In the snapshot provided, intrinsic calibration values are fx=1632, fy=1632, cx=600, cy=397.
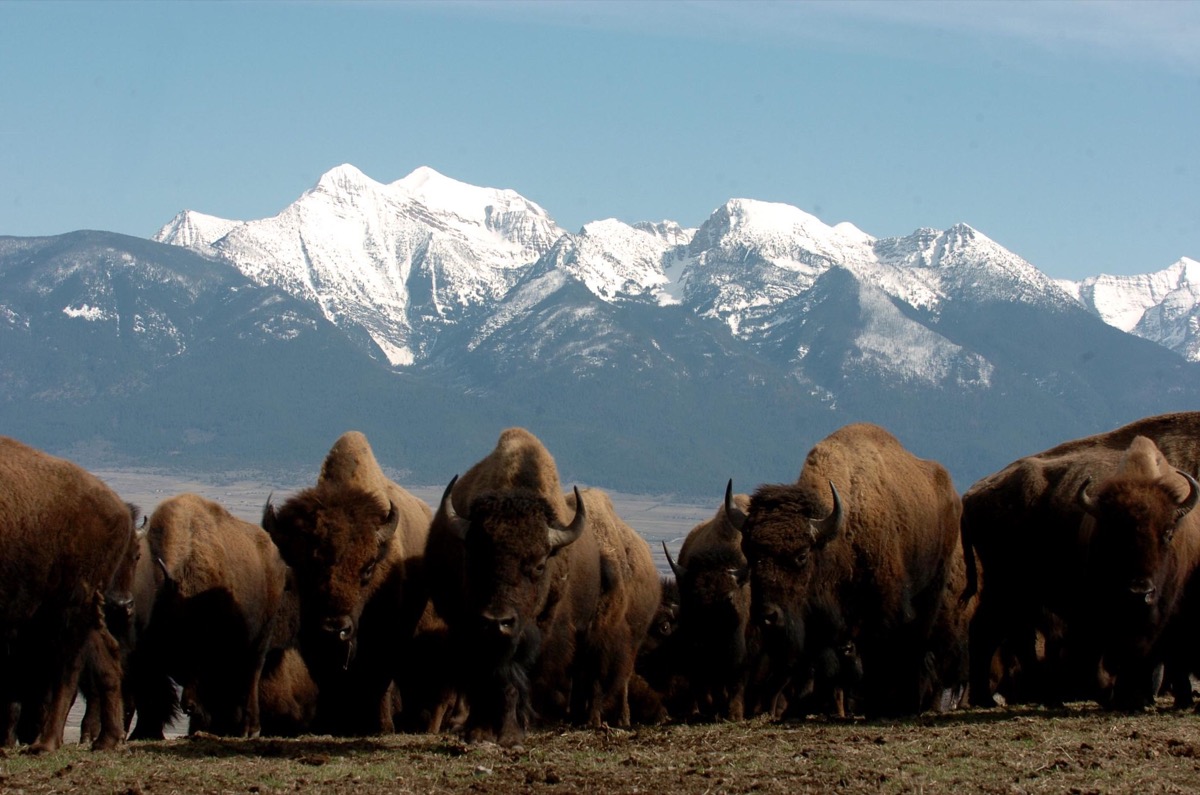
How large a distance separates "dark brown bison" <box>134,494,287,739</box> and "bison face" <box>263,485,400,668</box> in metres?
2.00

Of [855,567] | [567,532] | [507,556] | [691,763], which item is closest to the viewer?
[691,763]

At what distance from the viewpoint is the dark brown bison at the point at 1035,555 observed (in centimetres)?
1773

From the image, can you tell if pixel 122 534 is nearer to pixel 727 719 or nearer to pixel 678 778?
pixel 678 778

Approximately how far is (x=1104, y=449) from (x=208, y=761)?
11875mm

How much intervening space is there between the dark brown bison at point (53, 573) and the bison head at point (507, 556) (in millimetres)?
2877

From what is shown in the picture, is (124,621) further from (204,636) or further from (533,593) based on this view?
(533,593)

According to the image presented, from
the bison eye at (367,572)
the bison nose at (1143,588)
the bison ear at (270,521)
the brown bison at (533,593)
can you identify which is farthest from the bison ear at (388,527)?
the bison nose at (1143,588)

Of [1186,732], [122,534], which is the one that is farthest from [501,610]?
[1186,732]

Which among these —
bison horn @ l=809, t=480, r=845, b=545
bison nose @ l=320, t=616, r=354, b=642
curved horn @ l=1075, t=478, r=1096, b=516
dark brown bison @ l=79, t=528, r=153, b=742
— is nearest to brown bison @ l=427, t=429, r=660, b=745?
bison nose @ l=320, t=616, r=354, b=642

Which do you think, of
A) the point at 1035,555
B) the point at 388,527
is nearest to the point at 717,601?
the point at 1035,555

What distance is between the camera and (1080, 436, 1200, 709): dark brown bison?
1502 cm

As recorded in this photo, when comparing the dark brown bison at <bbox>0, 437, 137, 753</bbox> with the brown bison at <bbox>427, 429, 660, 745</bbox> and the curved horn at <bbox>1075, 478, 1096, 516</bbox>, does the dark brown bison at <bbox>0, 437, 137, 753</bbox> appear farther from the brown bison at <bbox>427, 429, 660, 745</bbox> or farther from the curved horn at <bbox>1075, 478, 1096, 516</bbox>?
the curved horn at <bbox>1075, 478, 1096, 516</bbox>

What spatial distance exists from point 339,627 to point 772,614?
12.9 feet

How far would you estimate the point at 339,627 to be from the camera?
47.2ft
